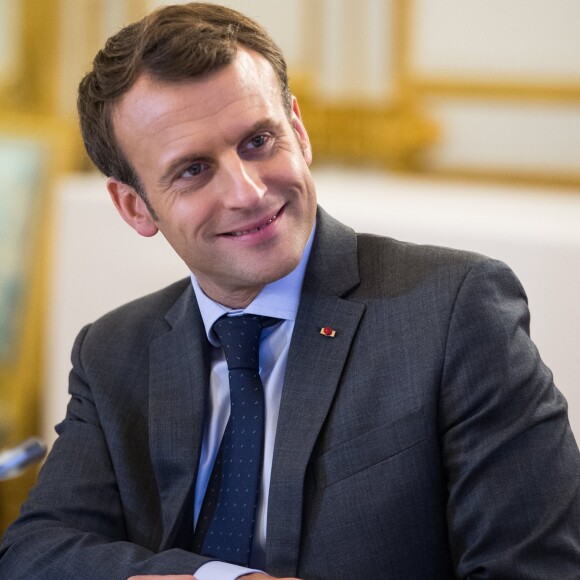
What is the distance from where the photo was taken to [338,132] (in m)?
3.86

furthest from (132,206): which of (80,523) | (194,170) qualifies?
(80,523)

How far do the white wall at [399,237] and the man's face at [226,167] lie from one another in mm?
1115

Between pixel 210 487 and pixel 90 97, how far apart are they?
721 millimetres

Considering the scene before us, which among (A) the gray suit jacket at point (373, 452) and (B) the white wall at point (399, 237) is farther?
(B) the white wall at point (399, 237)

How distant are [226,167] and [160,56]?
0.68 feet

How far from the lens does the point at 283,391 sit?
1721 millimetres

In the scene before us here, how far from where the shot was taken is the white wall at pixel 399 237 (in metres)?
2.67

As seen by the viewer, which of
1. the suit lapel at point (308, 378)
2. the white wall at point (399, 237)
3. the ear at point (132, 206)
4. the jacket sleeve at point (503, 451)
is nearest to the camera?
the jacket sleeve at point (503, 451)

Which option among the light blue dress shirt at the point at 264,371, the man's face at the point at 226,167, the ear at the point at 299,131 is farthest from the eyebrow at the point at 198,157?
the light blue dress shirt at the point at 264,371

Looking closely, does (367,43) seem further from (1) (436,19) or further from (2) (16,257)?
(2) (16,257)

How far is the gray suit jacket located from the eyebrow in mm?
236

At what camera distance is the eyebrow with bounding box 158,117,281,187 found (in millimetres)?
1683

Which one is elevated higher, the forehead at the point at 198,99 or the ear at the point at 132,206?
the forehead at the point at 198,99

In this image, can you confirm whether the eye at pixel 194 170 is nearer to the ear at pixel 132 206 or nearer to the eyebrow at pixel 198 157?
the eyebrow at pixel 198 157
